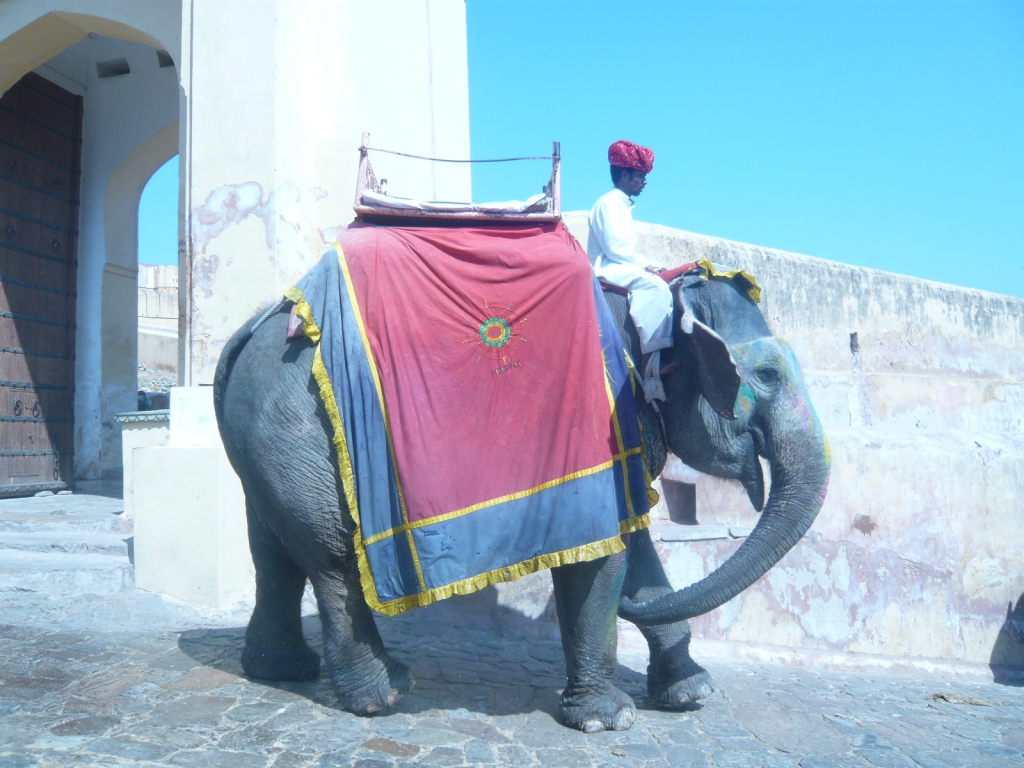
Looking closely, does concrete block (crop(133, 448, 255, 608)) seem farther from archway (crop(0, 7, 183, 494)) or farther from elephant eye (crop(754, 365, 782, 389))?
archway (crop(0, 7, 183, 494))

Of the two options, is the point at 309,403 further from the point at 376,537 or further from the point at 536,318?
the point at 536,318

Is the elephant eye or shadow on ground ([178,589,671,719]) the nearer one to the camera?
the elephant eye

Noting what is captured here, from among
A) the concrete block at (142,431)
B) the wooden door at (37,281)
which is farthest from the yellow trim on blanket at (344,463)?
the wooden door at (37,281)

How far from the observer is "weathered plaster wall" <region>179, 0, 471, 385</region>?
18.7 ft

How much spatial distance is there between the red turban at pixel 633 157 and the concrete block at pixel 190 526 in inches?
118

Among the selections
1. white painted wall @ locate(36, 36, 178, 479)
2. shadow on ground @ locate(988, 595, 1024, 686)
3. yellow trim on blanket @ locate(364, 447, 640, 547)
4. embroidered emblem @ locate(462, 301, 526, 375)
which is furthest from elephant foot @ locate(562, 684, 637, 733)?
white painted wall @ locate(36, 36, 178, 479)

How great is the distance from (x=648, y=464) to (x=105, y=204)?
24.6ft

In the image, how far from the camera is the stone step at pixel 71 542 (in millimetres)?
5652

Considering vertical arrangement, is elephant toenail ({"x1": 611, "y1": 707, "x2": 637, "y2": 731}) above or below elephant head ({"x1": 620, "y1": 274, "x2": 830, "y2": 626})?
below

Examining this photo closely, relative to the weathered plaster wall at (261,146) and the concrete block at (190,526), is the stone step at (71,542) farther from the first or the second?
the weathered plaster wall at (261,146)

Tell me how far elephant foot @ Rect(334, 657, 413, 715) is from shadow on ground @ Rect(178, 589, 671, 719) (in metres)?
0.11

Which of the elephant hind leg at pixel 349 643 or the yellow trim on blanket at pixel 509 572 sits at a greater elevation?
the yellow trim on blanket at pixel 509 572

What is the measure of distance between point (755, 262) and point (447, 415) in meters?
5.40

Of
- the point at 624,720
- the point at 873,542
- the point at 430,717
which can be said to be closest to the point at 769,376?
the point at 624,720
